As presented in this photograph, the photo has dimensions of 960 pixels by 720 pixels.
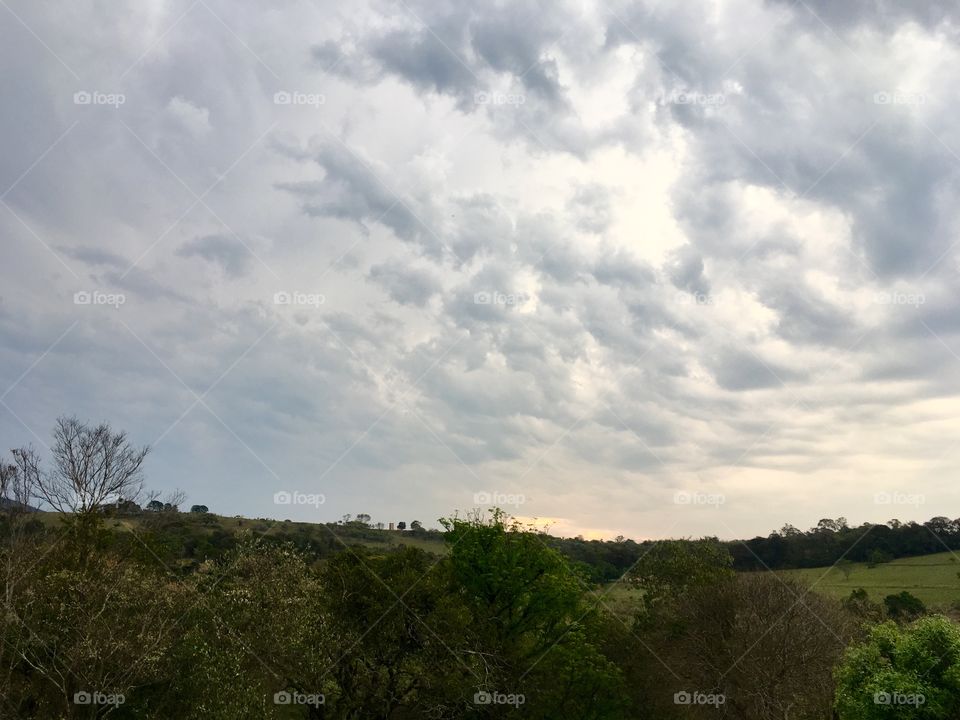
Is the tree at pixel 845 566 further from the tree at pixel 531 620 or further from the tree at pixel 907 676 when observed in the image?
the tree at pixel 907 676

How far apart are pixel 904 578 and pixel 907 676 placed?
10265 cm

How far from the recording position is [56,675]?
36688 millimetres

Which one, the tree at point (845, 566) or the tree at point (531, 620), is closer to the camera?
the tree at point (531, 620)

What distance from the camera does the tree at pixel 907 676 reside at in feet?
84.9

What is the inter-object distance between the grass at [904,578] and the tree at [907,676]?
3018 inches

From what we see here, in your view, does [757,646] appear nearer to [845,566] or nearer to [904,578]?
[904,578]

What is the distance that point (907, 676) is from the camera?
87.4 ft

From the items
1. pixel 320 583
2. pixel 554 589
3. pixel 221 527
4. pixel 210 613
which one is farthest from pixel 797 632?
pixel 221 527

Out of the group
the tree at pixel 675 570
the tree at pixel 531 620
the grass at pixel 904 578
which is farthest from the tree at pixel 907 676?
the grass at pixel 904 578

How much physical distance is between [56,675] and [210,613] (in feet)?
25.4

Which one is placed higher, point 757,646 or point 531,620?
point 531,620

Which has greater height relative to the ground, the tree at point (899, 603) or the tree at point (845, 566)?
the tree at point (845, 566)

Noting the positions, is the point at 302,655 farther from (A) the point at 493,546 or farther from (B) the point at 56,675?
(A) the point at 493,546

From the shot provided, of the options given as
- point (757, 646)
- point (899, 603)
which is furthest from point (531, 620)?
point (899, 603)
